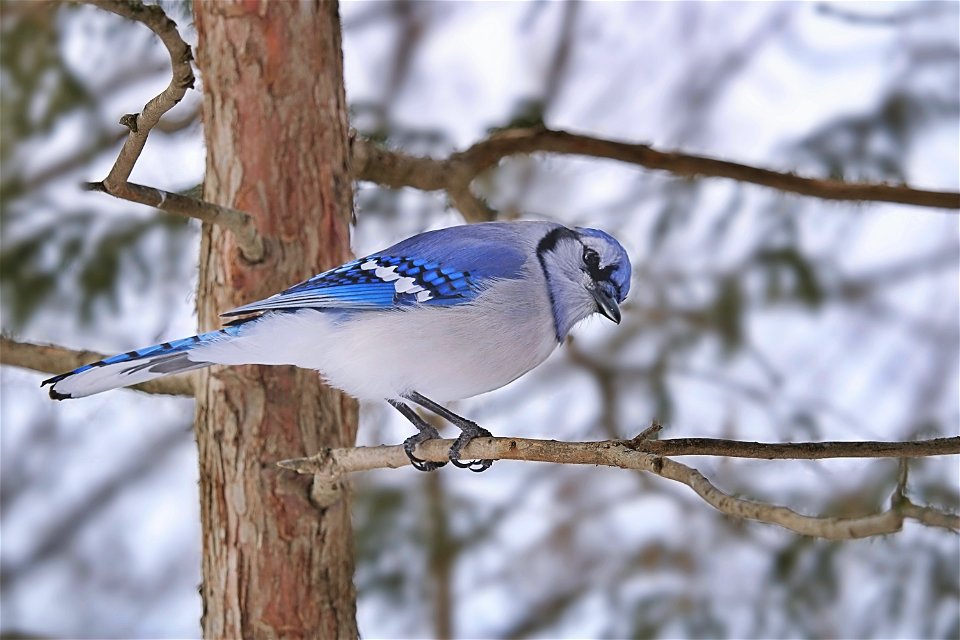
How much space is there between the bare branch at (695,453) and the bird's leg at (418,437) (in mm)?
11

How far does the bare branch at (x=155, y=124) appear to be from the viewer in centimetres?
130

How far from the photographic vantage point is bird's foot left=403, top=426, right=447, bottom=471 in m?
1.49

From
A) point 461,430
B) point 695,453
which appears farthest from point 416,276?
point 695,453

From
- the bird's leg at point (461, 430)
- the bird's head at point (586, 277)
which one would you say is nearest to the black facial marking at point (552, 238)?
the bird's head at point (586, 277)

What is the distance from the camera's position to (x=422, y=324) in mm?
1465

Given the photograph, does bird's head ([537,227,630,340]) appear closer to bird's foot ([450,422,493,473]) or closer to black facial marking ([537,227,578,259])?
black facial marking ([537,227,578,259])

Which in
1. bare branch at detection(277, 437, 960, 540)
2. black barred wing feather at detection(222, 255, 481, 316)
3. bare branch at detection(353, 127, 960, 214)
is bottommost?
bare branch at detection(277, 437, 960, 540)

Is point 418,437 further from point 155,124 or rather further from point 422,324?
point 155,124

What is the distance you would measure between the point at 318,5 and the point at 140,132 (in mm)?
606

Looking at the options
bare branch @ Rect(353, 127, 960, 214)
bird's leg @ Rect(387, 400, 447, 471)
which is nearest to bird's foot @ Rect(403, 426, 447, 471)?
bird's leg @ Rect(387, 400, 447, 471)

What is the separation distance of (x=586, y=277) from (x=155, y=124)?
0.58 m

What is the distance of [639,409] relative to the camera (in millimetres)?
2811

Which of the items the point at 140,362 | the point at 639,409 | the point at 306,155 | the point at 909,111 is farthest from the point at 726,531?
the point at 140,362

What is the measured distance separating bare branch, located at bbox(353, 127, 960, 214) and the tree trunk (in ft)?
0.73
